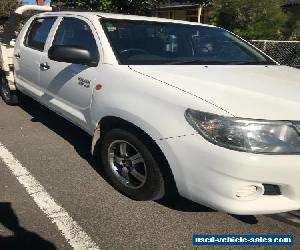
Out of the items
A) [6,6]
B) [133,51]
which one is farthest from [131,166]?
[6,6]

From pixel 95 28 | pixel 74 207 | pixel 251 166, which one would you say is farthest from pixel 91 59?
pixel 251 166

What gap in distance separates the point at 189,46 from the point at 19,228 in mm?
2451

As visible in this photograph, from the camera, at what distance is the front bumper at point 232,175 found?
2.74 meters

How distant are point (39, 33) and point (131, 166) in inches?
111

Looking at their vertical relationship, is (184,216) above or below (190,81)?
below

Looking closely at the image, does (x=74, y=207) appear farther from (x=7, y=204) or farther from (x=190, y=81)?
(x=190, y=81)

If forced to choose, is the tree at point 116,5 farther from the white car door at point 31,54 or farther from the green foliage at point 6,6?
the green foliage at point 6,6

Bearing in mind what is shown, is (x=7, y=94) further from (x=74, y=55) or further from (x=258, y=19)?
(x=258, y=19)

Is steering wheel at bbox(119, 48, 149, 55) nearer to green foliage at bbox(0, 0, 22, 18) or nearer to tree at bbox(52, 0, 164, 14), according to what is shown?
tree at bbox(52, 0, 164, 14)

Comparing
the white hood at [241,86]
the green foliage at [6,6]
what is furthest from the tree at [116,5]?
the green foliage at [6,6]

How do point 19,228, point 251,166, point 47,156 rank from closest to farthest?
point 251,166 < point 19,228 < point 47,156

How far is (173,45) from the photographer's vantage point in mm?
4258

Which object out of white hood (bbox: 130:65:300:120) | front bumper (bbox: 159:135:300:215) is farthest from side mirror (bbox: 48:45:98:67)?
front bumper (bbox: 159:135:300:215)

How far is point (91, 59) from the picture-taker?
12.9 feet
